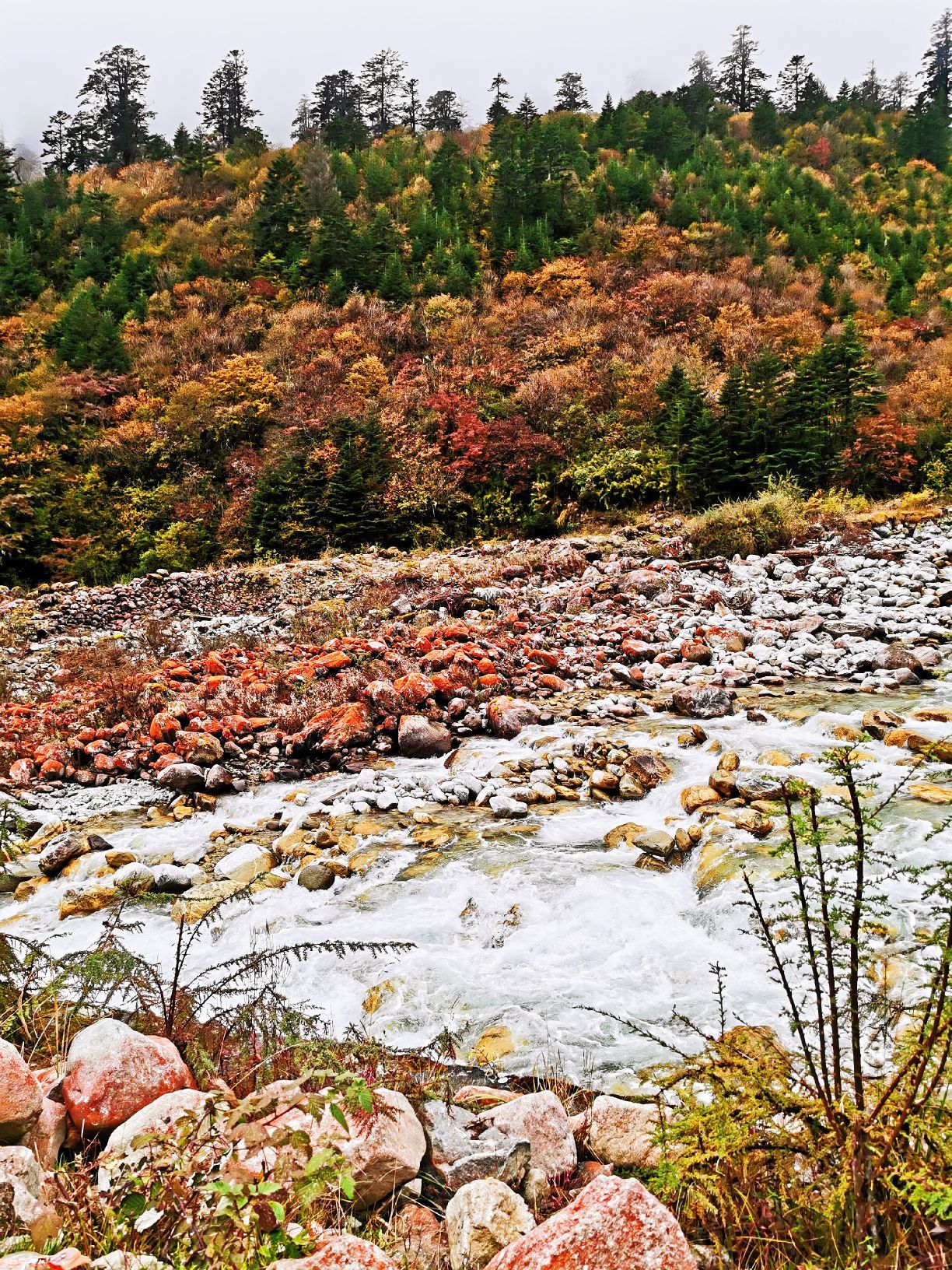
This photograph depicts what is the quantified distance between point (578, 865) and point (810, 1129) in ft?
8.98

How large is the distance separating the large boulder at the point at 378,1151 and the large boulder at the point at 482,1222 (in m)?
0.15

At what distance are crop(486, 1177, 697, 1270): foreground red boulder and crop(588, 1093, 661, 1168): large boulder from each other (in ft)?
1.96

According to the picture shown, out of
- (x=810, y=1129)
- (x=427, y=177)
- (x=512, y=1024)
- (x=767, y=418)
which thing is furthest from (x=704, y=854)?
(x=427, y=177)

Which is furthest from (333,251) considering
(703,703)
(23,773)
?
(703,703)

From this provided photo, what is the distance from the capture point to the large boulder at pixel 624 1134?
180 centimetres

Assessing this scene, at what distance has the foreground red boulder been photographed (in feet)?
3.83

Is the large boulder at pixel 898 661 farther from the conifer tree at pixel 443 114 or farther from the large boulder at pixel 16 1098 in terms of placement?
the conifer tree at pixel 443 114

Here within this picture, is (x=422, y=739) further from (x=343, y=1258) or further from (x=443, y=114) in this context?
(x=443, y=114)

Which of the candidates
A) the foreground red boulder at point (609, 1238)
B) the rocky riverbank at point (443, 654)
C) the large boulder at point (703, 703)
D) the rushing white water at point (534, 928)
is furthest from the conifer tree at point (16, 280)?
the foreground red boulder at point (609, 1238)

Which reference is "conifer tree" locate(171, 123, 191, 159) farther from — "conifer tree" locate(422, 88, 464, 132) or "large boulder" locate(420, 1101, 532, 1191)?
"large boulder" locate(420, 1101, 532, 1191)

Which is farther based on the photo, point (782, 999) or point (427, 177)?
point (427, 177)

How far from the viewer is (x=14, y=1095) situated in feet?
5.29

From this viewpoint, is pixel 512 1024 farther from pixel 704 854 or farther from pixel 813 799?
pixel 813 799

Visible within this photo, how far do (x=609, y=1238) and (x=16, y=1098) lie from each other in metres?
1.40
